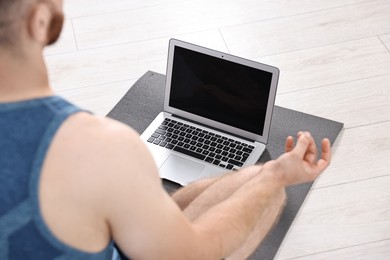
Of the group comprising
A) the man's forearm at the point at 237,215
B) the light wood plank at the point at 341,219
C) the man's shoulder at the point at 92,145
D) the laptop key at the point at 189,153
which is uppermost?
the man's shoulder at the point at 92,145

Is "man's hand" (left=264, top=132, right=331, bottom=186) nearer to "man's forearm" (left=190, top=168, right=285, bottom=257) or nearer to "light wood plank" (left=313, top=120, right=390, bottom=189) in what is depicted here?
"man's forearm" (left=190, top=168, right=285, bottom=257)

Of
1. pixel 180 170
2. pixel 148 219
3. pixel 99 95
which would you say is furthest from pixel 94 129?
pixel 99 95

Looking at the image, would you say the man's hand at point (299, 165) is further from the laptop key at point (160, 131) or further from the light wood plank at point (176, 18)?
the light wood plank at point (176, 18)

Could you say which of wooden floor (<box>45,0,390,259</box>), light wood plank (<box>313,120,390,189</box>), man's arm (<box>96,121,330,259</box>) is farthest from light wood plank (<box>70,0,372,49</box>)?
man's arm (<box>96,121,330,259</box>)

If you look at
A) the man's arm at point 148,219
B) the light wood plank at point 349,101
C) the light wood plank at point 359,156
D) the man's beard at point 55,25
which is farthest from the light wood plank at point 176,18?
the man's beard at point 55,25

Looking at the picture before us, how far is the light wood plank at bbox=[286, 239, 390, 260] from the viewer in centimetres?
186

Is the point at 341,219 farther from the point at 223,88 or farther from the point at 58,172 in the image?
the point at 58,172

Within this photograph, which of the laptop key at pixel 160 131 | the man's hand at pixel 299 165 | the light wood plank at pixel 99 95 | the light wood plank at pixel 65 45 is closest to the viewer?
the man's hand at pixel 299 165

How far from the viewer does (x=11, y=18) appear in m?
0.89

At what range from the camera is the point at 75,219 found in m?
0.97

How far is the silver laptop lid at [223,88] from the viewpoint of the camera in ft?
5.97

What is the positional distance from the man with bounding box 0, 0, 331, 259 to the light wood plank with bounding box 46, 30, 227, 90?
1.46m

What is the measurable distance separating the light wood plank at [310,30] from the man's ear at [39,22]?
162 centimetres

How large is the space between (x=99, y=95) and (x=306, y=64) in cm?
73
